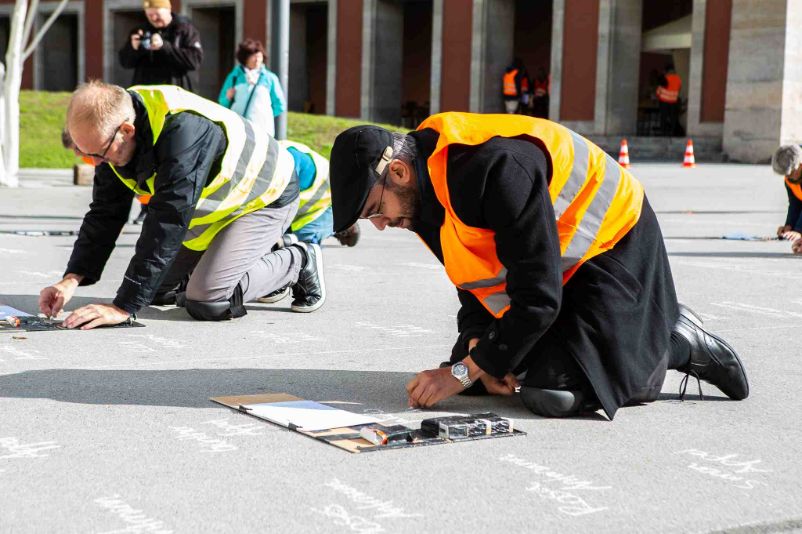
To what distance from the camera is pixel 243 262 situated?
5965 mm

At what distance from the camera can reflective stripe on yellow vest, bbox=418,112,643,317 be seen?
363 cm

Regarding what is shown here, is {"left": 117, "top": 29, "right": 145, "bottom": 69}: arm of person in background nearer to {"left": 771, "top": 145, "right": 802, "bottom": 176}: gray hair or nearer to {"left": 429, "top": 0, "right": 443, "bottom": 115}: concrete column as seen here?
{"left": 771, "top": 145, "right": 802, "bottom": 176}: gray hair

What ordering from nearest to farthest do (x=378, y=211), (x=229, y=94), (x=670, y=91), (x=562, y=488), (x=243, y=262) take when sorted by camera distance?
(x=562, y=488) → (x=378, y=211) → (x=243, y=262) → (x=229, y=94) → (x=670, y=91)

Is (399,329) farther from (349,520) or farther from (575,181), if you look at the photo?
(349,520)

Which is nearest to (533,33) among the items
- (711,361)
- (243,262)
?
(243,262)

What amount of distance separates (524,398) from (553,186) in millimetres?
722

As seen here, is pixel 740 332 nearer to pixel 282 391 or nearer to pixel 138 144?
pixel 282 391

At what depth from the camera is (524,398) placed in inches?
156

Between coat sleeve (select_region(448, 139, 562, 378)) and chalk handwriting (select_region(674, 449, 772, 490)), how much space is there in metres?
0.56

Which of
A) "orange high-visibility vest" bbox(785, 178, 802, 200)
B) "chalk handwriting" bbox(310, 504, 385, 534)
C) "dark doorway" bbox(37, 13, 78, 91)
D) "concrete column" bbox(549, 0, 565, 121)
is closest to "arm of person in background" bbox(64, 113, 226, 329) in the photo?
"chalk handwriting" bbox(310, 504, 385, 534)

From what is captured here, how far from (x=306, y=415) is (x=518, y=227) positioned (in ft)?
2.97

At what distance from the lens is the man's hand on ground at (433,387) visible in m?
3.84

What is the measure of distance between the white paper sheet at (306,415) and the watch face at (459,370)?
0.92 feet

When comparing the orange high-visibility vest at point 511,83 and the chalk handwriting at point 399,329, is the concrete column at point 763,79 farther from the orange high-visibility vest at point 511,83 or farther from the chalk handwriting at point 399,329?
the chalk handwriting at point 399,329
